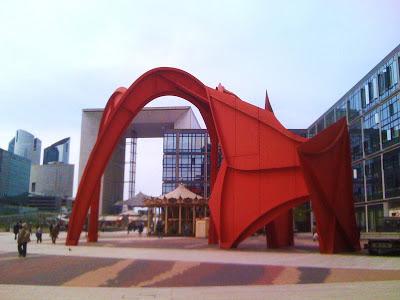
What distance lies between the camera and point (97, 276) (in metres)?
15.3

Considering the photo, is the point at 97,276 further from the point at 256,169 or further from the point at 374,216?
the point at 374,216

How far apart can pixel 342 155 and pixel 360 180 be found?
103ft

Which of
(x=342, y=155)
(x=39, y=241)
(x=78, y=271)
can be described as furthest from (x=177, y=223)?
(x=78, y=271)

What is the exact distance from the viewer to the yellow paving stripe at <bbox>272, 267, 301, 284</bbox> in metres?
14.3

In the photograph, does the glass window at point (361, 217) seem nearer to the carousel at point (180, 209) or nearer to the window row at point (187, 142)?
the carousel at point (180, 209)

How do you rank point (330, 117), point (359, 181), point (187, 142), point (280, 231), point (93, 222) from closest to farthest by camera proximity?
1. point (280, 231)
2. point (93, 222)
3. point (359, 181)
4. point (330, 117)
5. point (187, 142)

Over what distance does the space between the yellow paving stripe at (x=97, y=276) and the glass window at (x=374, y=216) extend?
3771 centimetres

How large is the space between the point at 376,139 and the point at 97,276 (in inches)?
1587

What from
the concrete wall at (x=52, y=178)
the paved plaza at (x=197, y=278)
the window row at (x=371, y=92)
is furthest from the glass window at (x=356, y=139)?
the concrete wall at (x=52, y=178)

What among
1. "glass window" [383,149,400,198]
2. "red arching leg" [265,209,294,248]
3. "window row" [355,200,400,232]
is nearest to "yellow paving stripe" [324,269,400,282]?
"red arching leg" [265,209,294,248]

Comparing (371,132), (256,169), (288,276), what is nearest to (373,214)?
(371,132)

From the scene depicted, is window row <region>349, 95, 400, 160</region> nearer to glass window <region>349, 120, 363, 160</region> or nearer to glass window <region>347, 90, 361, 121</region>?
glass window <region>349, 120, 363, 160</region>

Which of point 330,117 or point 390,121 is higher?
point 330,117

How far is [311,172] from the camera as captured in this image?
73.0 ft
